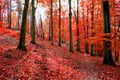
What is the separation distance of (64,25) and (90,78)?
3966cm

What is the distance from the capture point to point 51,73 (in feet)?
37.9

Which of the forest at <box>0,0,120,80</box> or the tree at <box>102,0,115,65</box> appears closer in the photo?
the forest at <box>0,0,120,80</box>

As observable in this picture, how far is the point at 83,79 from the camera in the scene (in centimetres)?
1139

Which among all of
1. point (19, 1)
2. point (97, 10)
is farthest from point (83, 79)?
point (19, 1)

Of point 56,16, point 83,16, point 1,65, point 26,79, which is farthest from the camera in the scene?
point 56,16

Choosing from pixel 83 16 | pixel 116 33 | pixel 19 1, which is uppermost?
pixel 19 1

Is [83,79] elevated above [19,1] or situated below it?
below

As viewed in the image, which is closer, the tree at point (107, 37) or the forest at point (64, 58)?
the forest at point (64, 58)

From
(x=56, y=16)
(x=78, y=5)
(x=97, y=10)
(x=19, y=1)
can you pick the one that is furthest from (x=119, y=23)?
(x=19, y=1)

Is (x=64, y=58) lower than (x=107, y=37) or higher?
lower

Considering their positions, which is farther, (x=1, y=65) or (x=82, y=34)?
(x=82, y=34)

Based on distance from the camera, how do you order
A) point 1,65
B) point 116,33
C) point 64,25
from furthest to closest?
1. point 64,25
2. point 116,33
3. point 1,65

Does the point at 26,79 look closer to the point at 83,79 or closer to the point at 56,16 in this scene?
the point at 83,79

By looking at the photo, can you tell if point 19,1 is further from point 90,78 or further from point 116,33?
point 90,78
